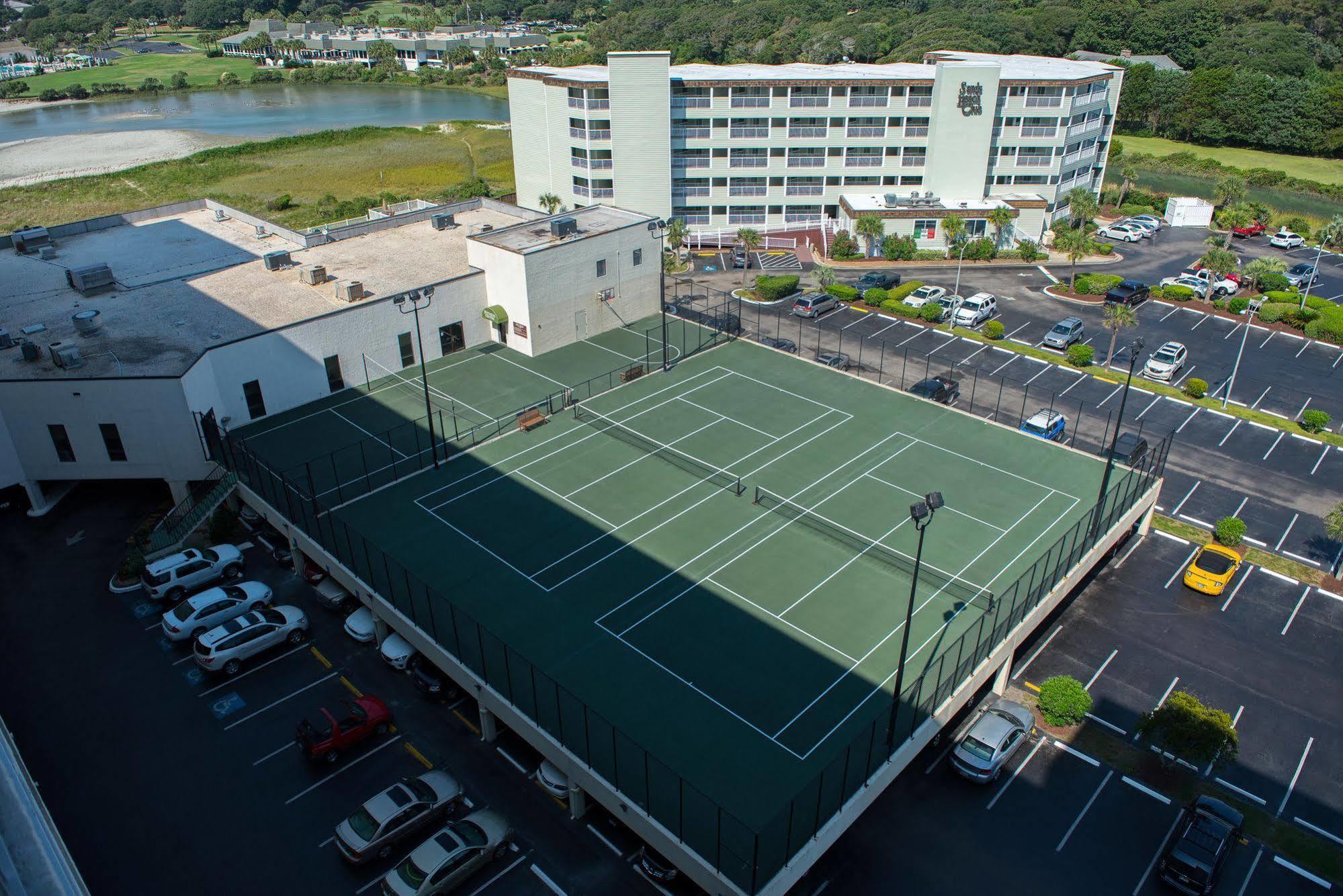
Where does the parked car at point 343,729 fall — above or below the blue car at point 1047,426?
below

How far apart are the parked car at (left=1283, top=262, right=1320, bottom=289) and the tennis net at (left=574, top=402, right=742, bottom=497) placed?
153ft

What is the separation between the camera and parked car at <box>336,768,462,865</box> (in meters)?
21.0

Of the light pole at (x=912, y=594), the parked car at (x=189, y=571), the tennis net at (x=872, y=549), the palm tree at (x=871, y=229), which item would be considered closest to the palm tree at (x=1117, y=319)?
the palm tree at (x=871, y=229)

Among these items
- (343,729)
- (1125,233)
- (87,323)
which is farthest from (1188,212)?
(87,323)

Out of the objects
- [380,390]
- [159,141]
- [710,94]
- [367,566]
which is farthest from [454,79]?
[367,566]

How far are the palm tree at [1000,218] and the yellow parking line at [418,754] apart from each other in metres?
56.1

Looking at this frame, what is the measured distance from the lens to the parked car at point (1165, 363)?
151ft

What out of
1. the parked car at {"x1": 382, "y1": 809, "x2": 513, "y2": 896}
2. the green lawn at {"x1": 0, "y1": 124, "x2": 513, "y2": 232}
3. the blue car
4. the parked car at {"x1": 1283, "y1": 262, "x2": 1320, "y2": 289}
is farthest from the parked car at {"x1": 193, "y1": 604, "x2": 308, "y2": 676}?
the parked car at {"x1": 1283, "y1": 262, "x2": 1320, "y2": 289}

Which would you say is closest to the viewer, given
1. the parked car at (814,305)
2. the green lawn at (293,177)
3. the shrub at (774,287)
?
the parked car at (814,305)

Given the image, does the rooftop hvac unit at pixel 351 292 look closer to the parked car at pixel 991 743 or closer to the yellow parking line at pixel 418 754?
the yellow parking line at pixel 418 754

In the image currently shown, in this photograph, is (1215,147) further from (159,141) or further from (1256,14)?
(159,141)

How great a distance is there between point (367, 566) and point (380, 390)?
1337cm

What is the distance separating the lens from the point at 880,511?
31297 mm

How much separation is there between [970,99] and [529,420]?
47763mm
